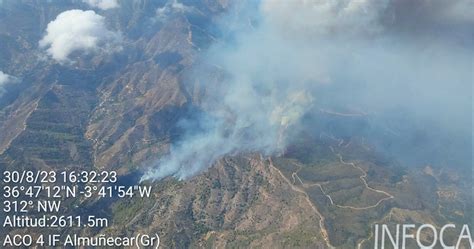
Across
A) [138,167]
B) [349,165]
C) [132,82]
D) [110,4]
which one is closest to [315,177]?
[349,165]

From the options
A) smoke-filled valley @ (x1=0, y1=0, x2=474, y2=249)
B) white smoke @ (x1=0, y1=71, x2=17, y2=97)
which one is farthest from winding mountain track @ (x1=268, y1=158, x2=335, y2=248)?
white smoke @ (x1=0, y1=71, x2=17, y2=97)

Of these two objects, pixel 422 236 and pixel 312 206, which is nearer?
pixel 422 236

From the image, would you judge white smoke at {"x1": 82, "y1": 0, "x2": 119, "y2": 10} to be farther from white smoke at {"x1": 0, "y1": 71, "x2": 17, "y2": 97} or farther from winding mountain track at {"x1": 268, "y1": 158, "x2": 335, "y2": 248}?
winding mountain track at {"x1": 268, "y1": 158, "x2": 335, "y2": 248}

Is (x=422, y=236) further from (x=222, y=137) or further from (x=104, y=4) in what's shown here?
(x=104, y=4)

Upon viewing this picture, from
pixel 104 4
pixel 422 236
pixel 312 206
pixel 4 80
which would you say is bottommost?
pixel 422 236

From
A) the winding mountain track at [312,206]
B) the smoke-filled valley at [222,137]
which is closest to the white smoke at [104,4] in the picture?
the smoke-filled valley at [222,137]

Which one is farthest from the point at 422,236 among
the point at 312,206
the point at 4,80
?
the point at 4,80

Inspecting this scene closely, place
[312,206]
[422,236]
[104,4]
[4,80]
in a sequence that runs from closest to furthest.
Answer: [422,236] < [312,206] < [4,80] < [104,4]

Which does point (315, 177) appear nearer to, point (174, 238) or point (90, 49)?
point (174, 238)
